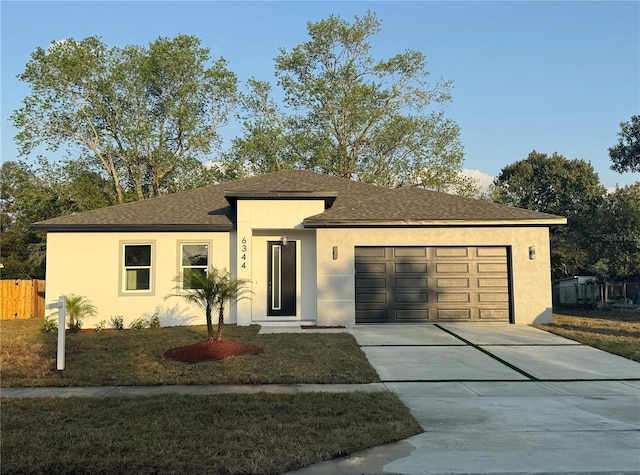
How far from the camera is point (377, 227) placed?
45.4ft

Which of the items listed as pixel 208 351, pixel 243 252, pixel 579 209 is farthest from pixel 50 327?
pixel 579 209

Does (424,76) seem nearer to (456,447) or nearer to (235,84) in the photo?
(235,84)

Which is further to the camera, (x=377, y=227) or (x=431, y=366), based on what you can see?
(x=377, y=227)

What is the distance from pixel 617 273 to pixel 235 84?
25.4 metres

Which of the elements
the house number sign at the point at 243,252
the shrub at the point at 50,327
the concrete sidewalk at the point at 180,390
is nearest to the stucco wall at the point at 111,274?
the shrub at the point at 50,327

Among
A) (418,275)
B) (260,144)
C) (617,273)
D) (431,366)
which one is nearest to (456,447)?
(431,366)

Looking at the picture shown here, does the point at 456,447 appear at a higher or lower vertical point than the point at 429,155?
lower

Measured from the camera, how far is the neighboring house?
13617 millimetres

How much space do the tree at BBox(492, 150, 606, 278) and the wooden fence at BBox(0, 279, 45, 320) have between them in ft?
84.7

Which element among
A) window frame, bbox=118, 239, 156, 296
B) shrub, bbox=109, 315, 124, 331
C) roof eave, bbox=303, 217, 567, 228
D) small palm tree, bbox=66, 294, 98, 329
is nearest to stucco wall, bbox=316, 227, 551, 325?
roof eave, bbox=303, 217, 567, 228

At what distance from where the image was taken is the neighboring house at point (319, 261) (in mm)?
13617

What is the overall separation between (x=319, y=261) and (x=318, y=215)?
1.31 meters

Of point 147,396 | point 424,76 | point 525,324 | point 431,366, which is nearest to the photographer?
point 147,396

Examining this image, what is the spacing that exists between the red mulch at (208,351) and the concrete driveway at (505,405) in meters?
2.48
